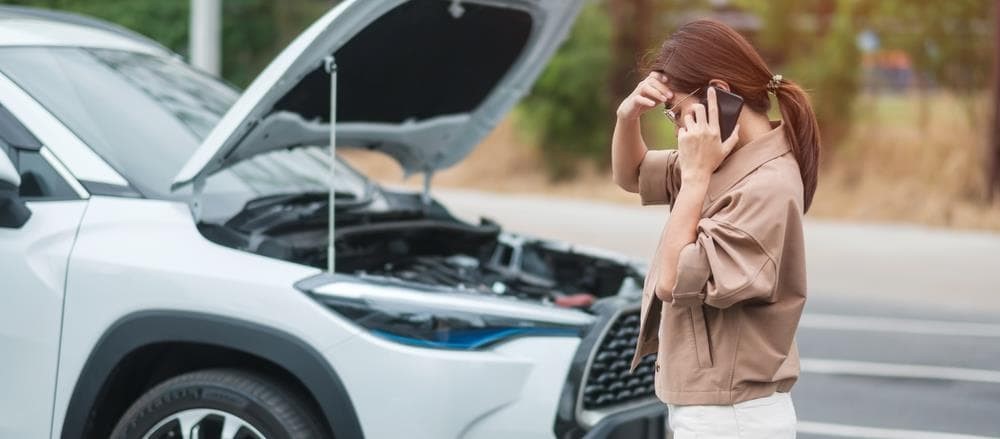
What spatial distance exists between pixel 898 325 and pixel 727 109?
683 cm

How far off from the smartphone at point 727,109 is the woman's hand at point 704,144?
0.01 m

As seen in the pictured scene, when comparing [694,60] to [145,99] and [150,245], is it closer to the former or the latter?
[150,245]

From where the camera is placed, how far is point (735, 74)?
3.12 m

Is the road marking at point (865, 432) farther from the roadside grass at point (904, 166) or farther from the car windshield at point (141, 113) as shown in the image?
the roadside grass at point (904, 166)

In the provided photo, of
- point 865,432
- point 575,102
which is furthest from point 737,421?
point 575,102

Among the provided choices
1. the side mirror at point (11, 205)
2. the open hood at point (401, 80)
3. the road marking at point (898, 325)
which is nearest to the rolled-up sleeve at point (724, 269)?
the open hood at point (401, 80)

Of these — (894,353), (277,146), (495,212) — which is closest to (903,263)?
(894,353)

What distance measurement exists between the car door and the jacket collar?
1.91 metres

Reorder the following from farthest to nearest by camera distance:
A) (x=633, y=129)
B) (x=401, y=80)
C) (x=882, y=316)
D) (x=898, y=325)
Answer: (x=882, y=316), (x=898, y=325), (x=401, y=80), (x=633, y=129)

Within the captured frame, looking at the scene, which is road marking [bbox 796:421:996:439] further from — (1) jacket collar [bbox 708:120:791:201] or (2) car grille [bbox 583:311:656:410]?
(1) jacket collar [bbox 708:120:791:201]

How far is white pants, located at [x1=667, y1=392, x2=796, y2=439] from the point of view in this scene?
10.2 feet

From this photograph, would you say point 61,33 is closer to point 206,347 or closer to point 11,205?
point 11,205

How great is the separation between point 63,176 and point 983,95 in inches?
462

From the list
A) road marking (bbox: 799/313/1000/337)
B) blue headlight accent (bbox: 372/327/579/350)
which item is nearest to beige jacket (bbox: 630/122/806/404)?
blue headlight accent (bbox: 372/327/579/350)
